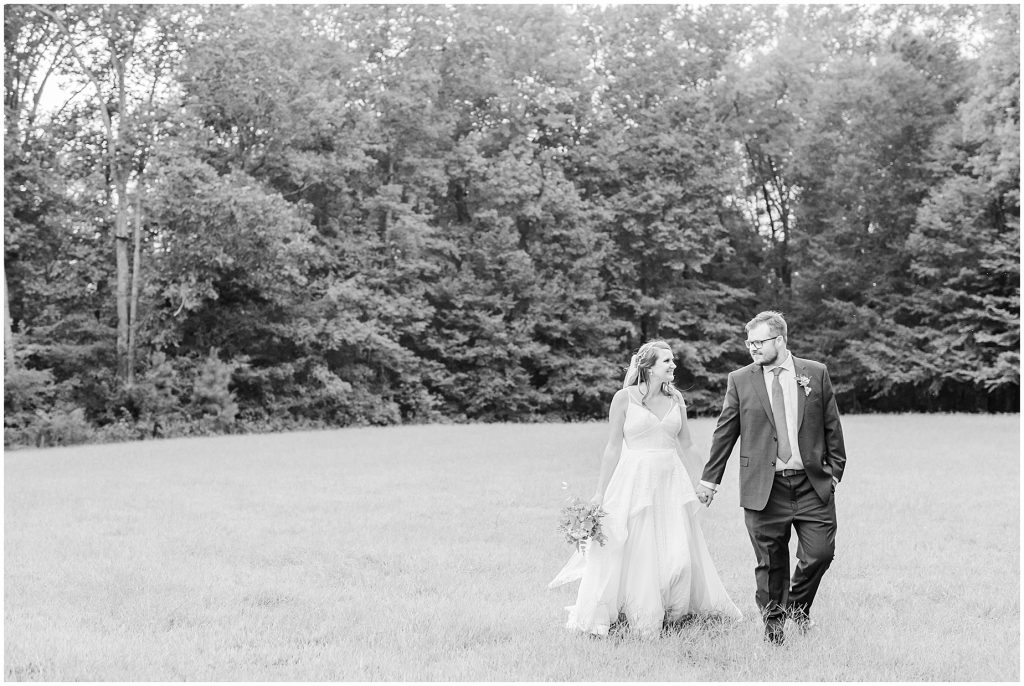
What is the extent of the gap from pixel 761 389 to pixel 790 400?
0.18m

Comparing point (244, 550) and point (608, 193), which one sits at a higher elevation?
point (608, 193)

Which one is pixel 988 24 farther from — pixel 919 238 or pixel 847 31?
pixel 847 31

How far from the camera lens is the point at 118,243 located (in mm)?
28094

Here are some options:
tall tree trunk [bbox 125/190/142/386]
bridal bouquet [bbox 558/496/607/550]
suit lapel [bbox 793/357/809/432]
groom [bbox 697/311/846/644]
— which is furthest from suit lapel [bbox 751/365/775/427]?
tall tree trunk [bbox 125/190/142/386]

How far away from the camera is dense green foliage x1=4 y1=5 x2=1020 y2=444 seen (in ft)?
90.3

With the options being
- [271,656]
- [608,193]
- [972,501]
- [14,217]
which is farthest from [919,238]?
[271,656]

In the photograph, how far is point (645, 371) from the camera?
21.6ft

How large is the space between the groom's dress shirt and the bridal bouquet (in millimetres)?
1131

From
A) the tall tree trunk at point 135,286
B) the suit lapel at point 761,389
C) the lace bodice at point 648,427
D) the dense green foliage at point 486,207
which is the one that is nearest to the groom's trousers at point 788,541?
the suit lapel at point 761,389

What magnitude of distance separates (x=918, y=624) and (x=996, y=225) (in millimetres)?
32523

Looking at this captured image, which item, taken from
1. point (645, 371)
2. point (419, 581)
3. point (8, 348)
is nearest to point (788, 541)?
point (645, 371)

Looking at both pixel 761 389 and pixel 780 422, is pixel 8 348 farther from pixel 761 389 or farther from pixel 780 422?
pixel 780 422

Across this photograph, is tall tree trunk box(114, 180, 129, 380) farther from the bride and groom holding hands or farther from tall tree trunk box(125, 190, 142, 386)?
the bride and groom holding hands

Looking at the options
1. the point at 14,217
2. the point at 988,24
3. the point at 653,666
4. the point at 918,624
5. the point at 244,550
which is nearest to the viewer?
the point at 653,666
